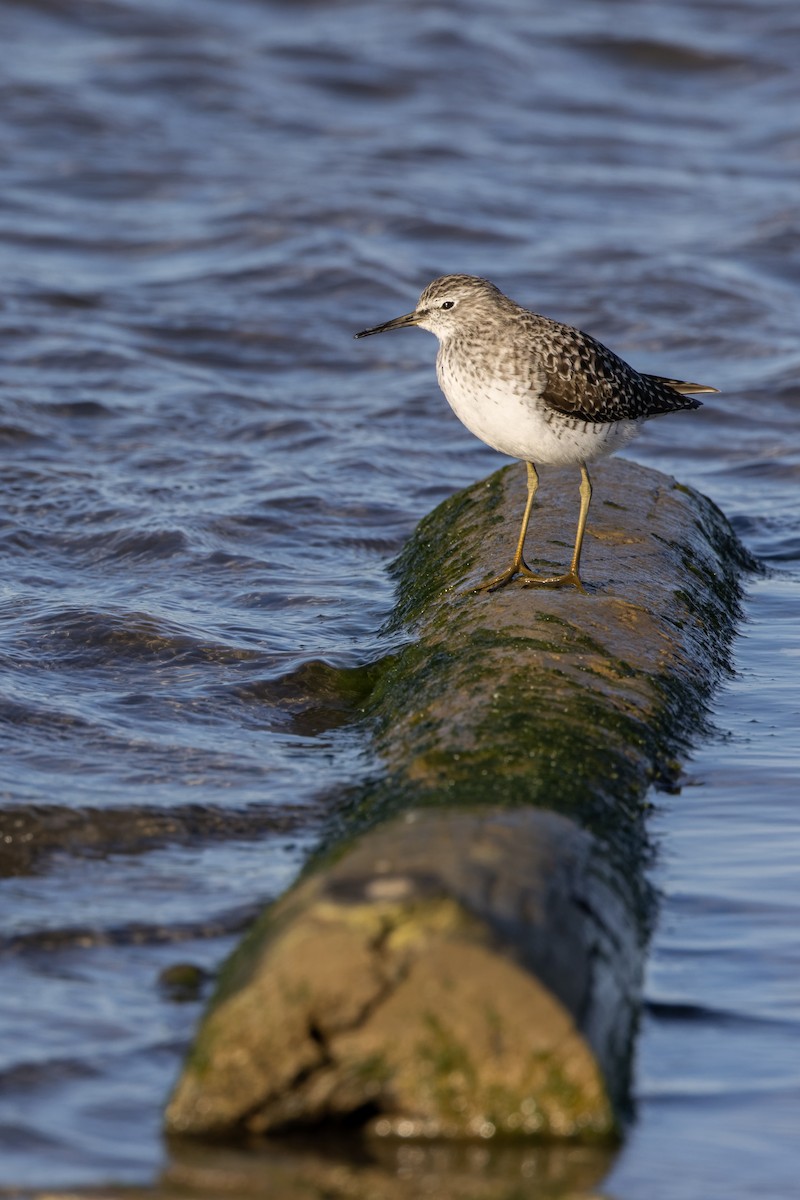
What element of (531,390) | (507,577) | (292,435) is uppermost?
(531,390)

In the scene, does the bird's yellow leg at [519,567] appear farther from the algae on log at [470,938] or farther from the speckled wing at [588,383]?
the algae on log at [470,938]

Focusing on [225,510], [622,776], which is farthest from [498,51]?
[622,776]

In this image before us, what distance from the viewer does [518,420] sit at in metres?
6.20

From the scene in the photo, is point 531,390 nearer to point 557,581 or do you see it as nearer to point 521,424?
point 521,424

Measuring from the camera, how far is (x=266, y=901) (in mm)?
4586

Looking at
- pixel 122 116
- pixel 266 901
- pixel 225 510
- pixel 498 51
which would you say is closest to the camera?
pixel 266 901

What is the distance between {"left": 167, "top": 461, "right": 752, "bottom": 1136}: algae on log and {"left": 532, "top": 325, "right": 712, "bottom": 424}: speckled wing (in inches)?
48.5

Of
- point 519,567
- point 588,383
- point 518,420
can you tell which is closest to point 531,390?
point 518,420

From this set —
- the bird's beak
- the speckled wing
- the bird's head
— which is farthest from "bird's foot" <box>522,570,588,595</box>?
the bird's beak

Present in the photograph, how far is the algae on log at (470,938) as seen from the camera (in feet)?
11.4

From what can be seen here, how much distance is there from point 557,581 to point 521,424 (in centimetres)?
61

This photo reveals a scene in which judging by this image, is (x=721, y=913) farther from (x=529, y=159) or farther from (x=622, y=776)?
(x=529, y=159)

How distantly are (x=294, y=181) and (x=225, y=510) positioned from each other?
7.36 m

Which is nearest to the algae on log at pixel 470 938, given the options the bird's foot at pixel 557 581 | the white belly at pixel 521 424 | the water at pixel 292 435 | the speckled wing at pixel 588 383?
the water at pixel 292 435
